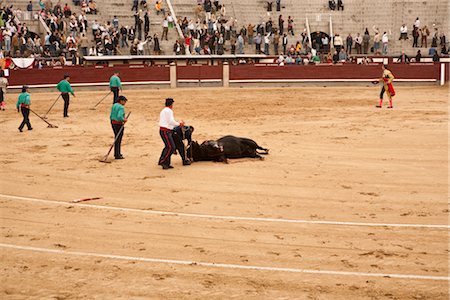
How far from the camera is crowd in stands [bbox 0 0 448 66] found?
108ft

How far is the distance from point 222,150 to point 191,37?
24.0 metres

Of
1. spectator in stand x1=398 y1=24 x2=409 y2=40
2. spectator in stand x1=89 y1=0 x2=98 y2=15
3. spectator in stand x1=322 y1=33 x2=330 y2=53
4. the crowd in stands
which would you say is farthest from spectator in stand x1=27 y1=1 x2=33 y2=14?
spectator in stand x1=398 y1=24 x2=409 y2=40

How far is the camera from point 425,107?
22344mm

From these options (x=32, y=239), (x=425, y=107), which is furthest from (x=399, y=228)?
(x=425, y=107)

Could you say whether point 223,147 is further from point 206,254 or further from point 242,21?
point 242,21

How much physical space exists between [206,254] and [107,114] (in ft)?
48.7

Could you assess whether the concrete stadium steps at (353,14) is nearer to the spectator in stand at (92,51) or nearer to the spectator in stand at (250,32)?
the spectator in stand at (250,32)

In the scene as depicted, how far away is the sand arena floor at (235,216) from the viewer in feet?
23.0

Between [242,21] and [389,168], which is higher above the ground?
[242,21]

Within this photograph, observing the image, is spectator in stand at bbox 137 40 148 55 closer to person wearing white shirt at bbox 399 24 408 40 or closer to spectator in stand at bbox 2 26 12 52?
spectator in stand at bbox 2 26 12 52

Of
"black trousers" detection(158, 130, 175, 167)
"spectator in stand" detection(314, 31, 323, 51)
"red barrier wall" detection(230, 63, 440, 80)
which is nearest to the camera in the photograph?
"black trousers" detection(158, 130, 175, 167)

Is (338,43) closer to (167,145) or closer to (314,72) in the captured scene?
(314,72)

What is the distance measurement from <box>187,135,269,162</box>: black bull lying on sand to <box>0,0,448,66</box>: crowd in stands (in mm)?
20262

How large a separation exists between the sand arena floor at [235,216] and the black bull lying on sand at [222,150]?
251mm
